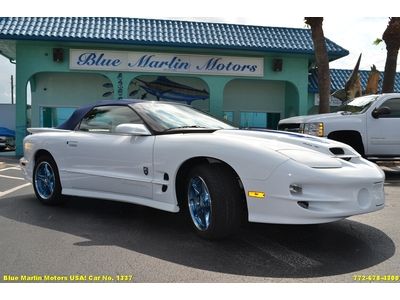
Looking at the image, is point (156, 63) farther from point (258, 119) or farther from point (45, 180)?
point (45, 180)

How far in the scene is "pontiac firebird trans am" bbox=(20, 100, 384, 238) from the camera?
3.69 m

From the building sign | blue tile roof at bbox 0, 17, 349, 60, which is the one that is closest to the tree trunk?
blue tile roof at bbox 0, 17, 349, 60

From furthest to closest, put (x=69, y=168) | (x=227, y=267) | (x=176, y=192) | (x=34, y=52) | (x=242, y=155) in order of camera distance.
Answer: (x=34, y=52), (x=69, y=168), (x=176, y=192), (x=242, y=155), (x=227, y=267)

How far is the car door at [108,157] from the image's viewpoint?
4691 millimetres

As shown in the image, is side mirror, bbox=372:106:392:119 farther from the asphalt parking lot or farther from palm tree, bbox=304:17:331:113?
palm tree, bbox=304:17:331:113

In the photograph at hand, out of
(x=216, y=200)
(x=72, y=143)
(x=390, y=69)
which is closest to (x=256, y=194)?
(x=216, y=200)

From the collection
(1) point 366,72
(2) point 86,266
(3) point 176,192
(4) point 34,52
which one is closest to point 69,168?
(3) point 176,192

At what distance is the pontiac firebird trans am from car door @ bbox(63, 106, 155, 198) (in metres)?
0.01

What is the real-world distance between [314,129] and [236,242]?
5.32 meters

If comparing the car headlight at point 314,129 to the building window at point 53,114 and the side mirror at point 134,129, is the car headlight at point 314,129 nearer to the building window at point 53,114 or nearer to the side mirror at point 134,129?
the side mirror at point 134,129

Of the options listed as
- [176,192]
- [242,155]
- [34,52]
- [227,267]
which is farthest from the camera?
[34,52]

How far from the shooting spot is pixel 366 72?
2089cm

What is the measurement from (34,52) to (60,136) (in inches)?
452

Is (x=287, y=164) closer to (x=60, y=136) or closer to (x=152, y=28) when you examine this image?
(x=60, y=136)
